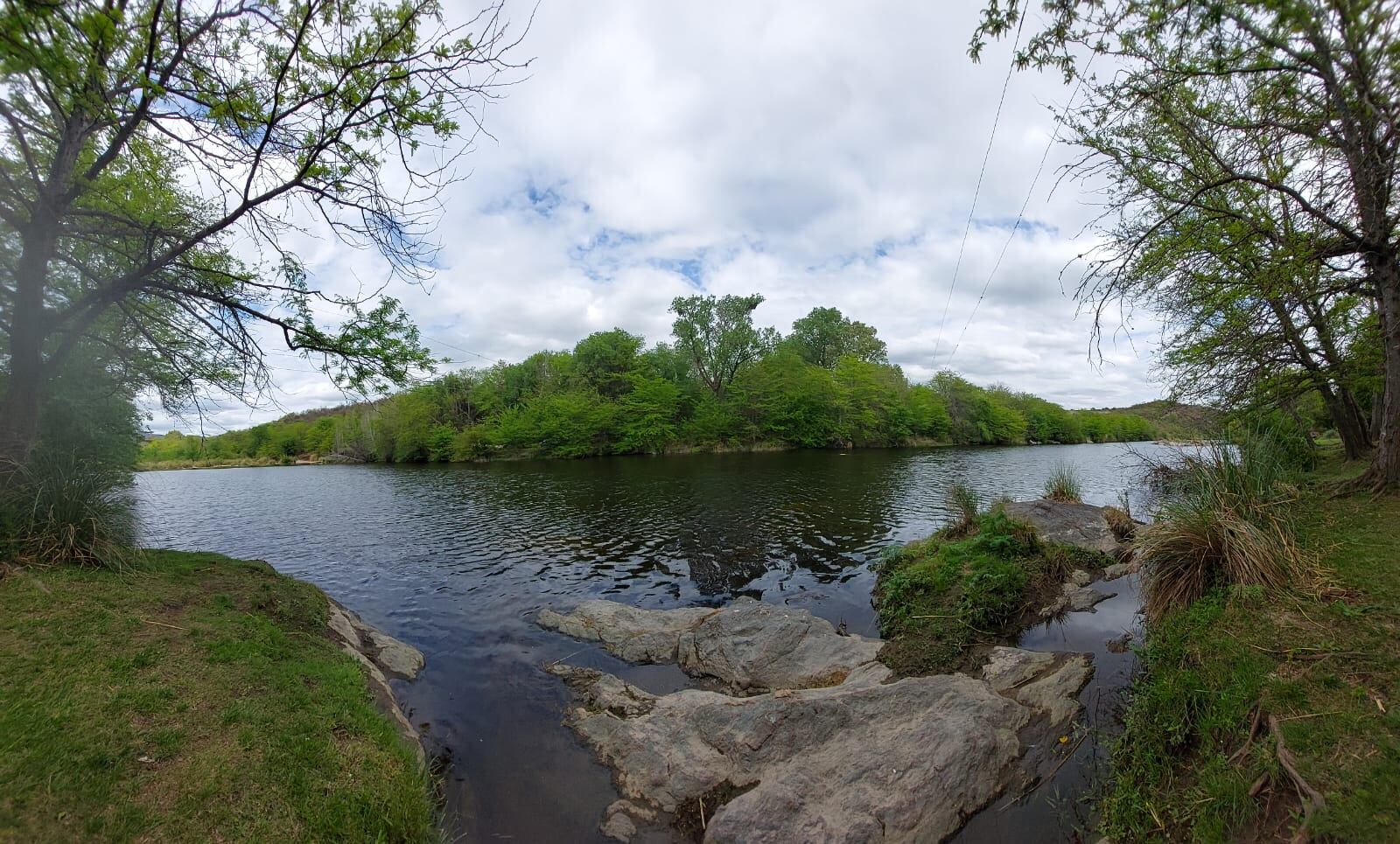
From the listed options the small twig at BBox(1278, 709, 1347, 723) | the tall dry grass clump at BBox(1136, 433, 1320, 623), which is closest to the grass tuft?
the tall dry grass clump at BBox(1136, 433, 1320, 623)

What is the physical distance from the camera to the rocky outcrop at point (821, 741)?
4289 mm

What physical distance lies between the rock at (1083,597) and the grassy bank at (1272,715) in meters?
3.10

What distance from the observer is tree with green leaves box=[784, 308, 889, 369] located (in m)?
73.6

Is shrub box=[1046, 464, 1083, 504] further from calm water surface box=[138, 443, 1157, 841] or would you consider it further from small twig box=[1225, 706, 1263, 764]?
small twig box=[1225, 706, 1263, 764]

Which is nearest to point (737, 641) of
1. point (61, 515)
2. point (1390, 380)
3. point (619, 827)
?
point (619, 827)

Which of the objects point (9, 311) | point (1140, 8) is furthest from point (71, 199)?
point (1140, 8)

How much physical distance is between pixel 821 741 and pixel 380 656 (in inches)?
257

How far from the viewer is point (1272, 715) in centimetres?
353

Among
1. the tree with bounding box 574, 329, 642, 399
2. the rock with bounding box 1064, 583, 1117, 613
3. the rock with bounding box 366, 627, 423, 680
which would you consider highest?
the tree with bounding box 574, 329, 642, 399

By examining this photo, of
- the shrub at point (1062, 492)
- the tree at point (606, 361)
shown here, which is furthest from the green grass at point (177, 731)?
the tree at point (606, 361)

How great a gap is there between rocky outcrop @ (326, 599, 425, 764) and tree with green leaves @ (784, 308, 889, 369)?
68.3m

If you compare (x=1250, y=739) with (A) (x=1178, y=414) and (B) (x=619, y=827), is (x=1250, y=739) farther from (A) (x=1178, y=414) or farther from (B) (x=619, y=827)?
(A) (x=1178, y=414)

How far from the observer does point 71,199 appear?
6.16 m

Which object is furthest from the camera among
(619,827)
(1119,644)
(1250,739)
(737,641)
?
(737,641)
